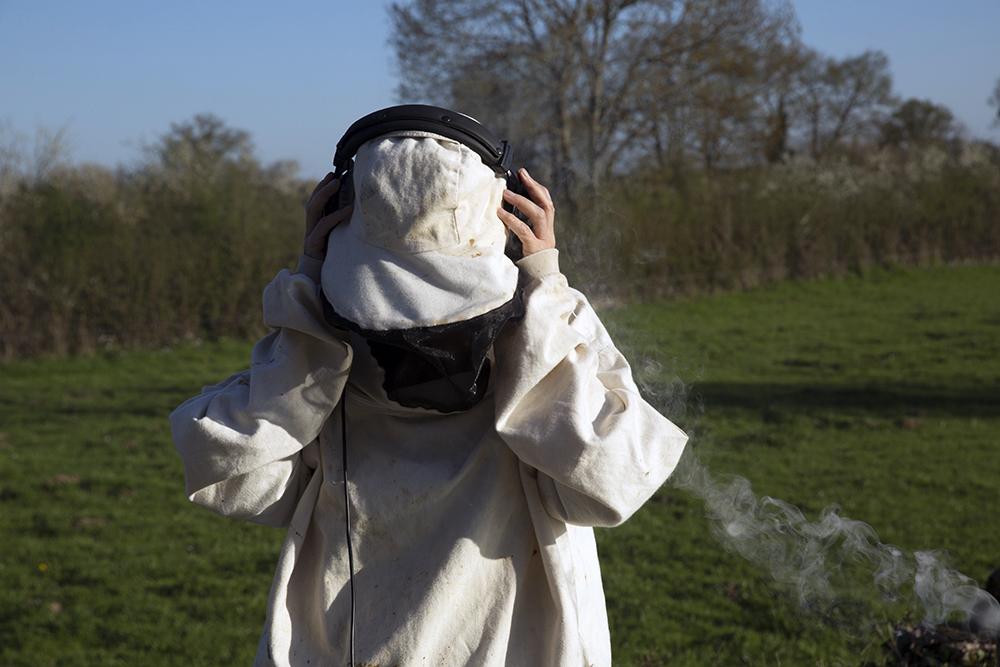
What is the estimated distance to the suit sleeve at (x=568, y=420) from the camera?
1962 mm

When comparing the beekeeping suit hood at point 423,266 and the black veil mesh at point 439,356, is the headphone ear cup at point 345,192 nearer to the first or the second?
the beekeeping suit hood at point 423,266

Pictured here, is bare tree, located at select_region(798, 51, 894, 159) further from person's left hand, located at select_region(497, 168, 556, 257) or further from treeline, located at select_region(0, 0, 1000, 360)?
person's left hand, located at select_region(497, 168, 556, 257)

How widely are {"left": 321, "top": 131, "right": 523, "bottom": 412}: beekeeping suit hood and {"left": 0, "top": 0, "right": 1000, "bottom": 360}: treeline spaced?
8940 millimetres

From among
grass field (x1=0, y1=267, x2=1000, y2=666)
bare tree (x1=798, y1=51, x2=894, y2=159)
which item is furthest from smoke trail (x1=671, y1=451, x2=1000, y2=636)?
bare tree (x1=798, y1=51, x2=894, y2=159)

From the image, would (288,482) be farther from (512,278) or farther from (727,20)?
(727,20)

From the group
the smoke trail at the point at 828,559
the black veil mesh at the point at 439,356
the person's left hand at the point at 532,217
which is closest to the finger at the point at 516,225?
the person's left hand at the point at 532,217

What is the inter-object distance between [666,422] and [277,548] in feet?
18.9

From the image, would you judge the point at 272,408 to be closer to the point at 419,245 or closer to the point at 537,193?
the point at 419,245

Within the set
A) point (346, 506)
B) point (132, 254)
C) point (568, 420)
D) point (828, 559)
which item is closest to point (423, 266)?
point (568, 420)

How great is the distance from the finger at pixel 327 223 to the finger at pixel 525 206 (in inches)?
12.8

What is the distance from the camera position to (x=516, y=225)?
6.86 ft

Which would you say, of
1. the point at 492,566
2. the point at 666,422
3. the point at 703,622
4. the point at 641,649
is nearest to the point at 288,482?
the point at 492,566

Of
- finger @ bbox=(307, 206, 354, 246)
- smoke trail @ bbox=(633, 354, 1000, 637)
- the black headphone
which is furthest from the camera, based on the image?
smoke trail @ bbox=(633, 354, 1000, 637)

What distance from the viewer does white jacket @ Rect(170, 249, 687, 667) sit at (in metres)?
2.03
